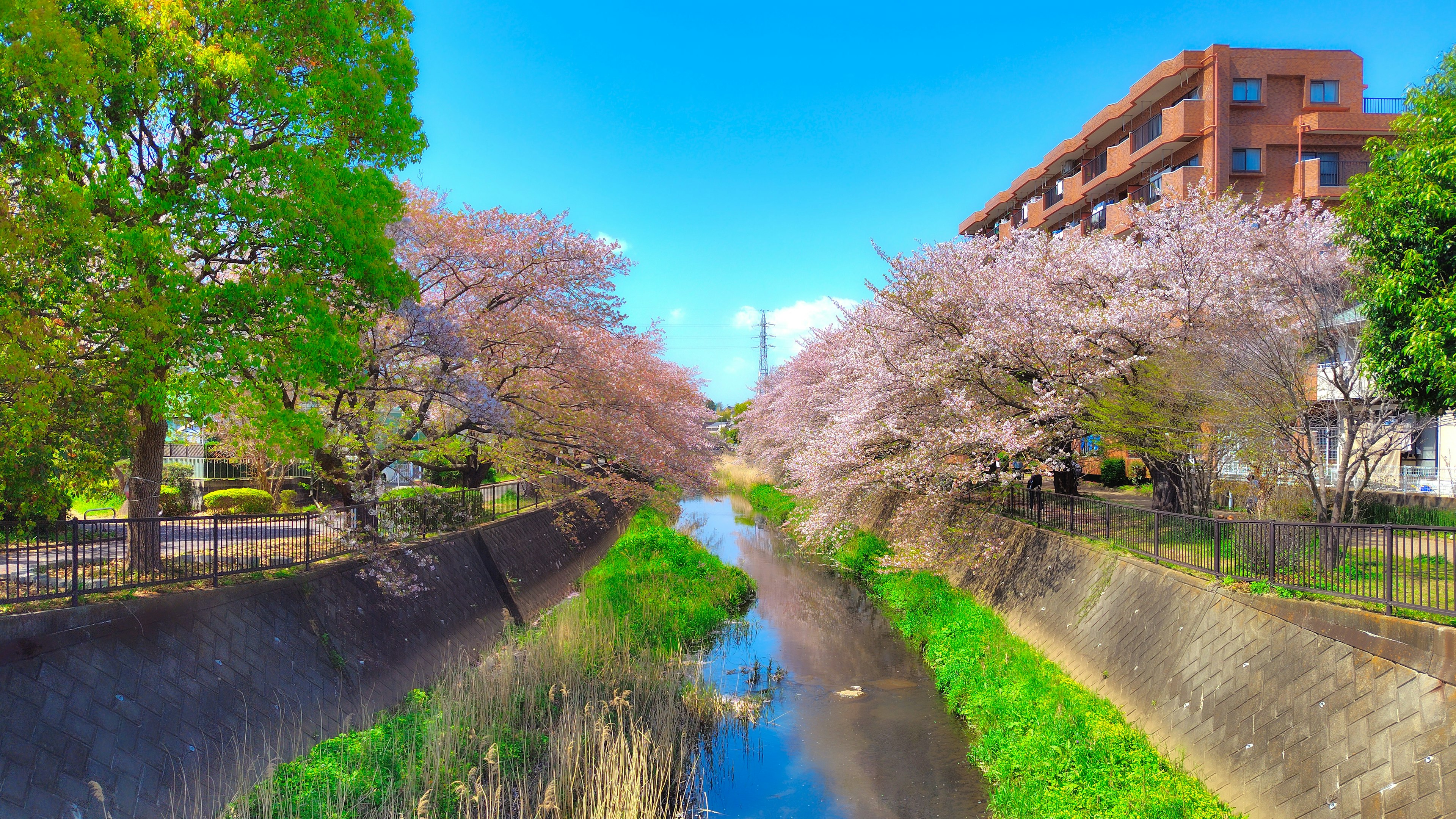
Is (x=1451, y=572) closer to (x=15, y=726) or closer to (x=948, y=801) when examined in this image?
(x=948, y=801)

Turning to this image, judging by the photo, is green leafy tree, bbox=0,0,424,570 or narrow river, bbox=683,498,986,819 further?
narrow river, bbox=683,498,986,819

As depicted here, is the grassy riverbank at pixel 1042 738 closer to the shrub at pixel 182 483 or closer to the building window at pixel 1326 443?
the building window at pixel 1326 443

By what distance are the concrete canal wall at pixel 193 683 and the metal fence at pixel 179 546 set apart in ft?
1.59

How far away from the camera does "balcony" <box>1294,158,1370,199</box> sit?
1032 inches

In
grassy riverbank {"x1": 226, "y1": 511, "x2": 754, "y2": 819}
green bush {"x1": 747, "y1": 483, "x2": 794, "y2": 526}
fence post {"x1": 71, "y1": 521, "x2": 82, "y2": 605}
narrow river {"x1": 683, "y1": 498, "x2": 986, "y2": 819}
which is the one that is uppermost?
fence post {"x1": 71, "y1": 521, "x2": 82, "y2": 605}

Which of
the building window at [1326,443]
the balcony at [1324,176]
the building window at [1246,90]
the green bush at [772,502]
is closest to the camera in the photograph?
the building window at [1326,443]

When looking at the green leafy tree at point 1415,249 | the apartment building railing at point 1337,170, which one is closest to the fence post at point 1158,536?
the green leafy tree at point 1415,249

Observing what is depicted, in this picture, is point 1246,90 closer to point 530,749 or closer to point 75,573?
point 530,749

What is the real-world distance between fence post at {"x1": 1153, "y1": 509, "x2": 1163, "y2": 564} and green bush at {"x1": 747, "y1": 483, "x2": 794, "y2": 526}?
20.2m

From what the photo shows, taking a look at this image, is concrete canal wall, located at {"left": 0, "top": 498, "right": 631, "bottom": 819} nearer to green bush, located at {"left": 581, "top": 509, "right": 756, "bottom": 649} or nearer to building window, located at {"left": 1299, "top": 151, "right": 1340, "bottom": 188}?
green bush, located at {"left": 581, "top": 509, "right": 756, "bottom": 649}

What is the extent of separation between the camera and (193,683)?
324 inches

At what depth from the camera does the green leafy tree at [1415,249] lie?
8.88 meters

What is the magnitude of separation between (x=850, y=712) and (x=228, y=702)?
30.5 feet

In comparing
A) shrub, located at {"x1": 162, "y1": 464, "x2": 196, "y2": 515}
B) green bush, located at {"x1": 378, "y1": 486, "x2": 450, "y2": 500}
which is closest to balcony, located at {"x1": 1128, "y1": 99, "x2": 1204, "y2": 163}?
green bush, located at {"x1": 378, "y1": 486, "x2": 450, "y2": 500}
